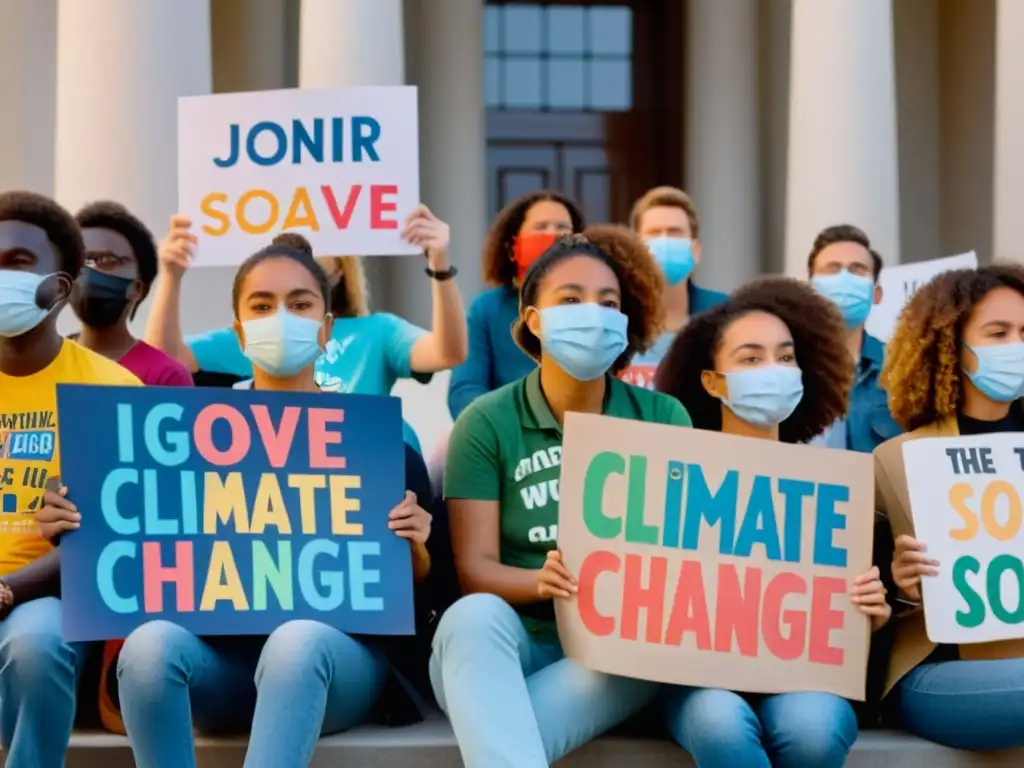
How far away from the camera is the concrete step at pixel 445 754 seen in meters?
3.80

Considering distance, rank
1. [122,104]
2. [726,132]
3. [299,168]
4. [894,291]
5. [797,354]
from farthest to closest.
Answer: [726,132], [122,104], [894,291], [299,168], [797,354]

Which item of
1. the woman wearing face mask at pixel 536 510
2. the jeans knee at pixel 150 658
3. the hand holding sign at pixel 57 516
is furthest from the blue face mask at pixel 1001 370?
the hand holding sign at pixel 57 516

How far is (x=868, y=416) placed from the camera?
5.48 m

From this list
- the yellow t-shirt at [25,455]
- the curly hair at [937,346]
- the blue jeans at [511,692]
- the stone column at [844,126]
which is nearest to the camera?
the blue jeans at [511,692]

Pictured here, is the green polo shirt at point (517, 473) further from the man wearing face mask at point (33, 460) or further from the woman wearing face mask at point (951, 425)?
the man wearing face mask at point (33, 460)

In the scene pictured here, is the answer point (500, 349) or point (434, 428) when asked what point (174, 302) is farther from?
point (434, 428)

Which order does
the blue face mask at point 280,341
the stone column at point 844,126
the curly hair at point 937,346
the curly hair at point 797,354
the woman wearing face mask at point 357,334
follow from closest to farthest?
the blue face mask at point 280,341 → the curly hair at point 937,346 → the curly hair at point 797,354 → the woman wearing face mask at point 357,334 → the stone column at point 844,126

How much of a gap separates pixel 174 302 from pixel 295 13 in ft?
36.9

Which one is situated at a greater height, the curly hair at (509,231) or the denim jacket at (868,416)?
the curly hair at (509,231)

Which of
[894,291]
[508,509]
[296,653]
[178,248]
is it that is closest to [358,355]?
[178,248]

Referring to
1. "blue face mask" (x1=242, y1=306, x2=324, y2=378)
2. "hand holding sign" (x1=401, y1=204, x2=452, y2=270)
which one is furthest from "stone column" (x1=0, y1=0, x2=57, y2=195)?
"blue face mask" (x1=242, y1=306, x2=324, y2=378)

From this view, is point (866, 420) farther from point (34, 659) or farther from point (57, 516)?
point (34, 659)

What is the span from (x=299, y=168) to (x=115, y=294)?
951mm

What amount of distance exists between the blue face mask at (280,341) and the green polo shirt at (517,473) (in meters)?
0.51
